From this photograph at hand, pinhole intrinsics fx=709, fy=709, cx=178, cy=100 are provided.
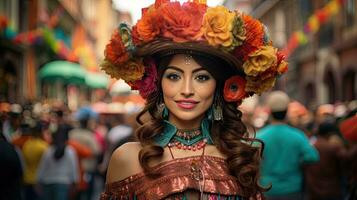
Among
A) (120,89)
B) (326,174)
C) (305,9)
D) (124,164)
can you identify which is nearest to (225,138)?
(124,164)

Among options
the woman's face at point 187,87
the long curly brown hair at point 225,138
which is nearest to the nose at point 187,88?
the woman's face at point 187,87

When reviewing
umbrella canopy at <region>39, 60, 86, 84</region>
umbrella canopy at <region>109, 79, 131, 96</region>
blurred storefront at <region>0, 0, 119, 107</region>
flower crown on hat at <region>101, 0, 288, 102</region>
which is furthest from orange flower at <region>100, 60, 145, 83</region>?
umbrella canopy at <region>109, 79, 131, 96</region>

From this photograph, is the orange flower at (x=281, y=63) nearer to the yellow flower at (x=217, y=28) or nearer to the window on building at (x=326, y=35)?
the yellow flower at (x=217, y=28)

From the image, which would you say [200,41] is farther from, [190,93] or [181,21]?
[190,93]

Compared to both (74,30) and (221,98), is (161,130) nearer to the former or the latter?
(221,98)

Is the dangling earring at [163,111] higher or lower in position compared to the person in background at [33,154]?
higher

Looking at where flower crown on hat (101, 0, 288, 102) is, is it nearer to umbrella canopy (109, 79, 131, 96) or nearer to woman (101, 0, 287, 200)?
woman (101, 0, 287, 200)

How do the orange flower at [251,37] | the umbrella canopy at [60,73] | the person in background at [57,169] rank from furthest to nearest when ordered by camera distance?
the umbrella canopy at [60,73], the person in background at [57,169], the orange flower at [251,37]

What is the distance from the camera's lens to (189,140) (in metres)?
3.82

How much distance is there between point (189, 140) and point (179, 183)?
0.31m

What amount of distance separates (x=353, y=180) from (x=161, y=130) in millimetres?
2427

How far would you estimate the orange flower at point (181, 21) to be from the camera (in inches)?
142

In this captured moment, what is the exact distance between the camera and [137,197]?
3.62 meters

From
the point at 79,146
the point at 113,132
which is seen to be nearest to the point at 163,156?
the point at 79,146
